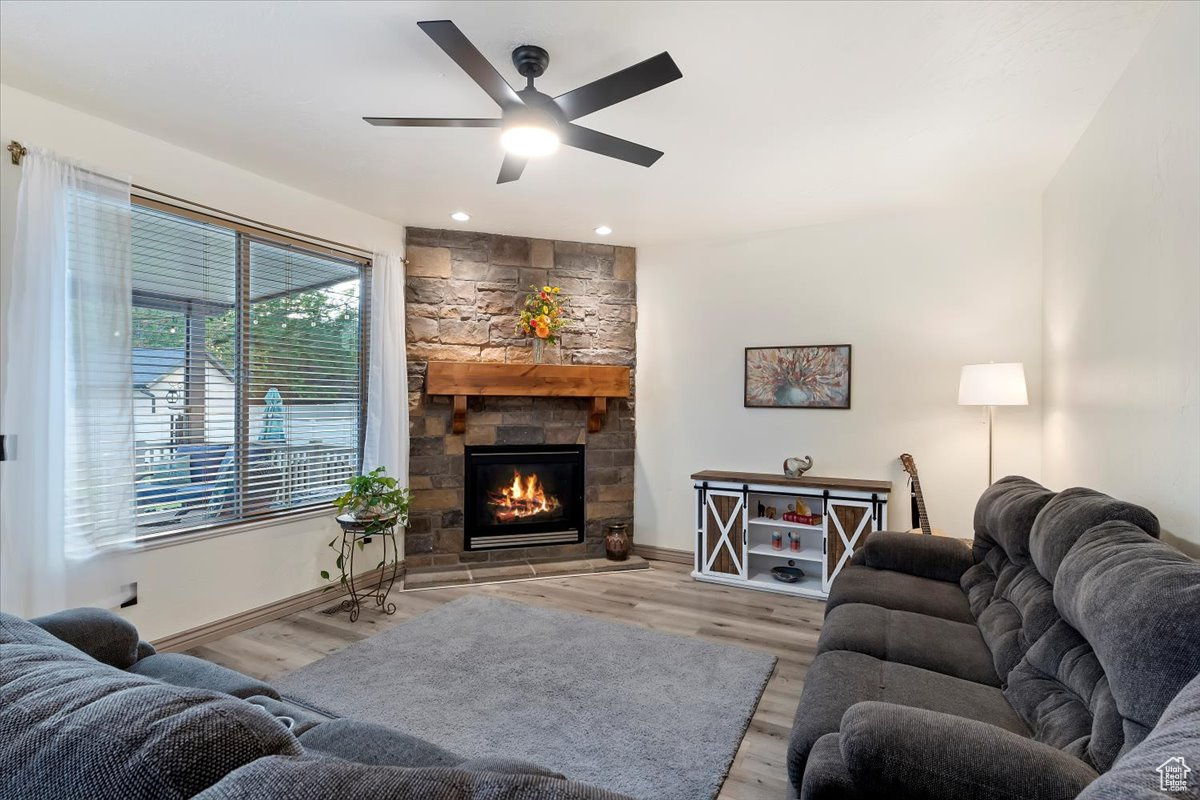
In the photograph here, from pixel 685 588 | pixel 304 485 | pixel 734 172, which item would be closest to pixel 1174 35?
pixel 734 172

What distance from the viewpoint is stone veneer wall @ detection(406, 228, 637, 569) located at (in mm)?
4379

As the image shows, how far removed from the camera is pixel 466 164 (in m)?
3.21

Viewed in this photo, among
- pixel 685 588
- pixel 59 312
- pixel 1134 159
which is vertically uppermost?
pixel 1134 159

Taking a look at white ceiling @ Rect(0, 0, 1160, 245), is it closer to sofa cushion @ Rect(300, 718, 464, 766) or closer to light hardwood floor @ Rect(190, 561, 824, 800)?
sofa cushion @ Rect(300, 718, 464, 766)

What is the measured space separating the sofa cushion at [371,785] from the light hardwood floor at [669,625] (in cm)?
174

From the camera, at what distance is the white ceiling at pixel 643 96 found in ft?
6.56

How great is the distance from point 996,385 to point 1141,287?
4.20 ft

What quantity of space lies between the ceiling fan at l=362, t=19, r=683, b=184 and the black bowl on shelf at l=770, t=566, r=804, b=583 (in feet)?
9.66

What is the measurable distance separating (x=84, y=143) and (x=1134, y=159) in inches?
172

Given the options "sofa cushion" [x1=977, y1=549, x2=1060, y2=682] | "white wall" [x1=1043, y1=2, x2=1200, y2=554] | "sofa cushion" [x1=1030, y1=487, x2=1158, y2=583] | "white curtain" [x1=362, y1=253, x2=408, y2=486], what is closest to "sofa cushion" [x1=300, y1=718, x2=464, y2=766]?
"sofa cushion" [x1=977, y1=549, x2=1060, y2=682]

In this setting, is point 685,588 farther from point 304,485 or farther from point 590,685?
point 304,485

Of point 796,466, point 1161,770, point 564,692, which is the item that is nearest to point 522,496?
point 796,466

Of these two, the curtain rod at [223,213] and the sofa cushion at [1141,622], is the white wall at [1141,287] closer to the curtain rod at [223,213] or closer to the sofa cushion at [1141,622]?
the sofa cushion at [1141,622]

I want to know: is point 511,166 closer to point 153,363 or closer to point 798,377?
point 153,363
